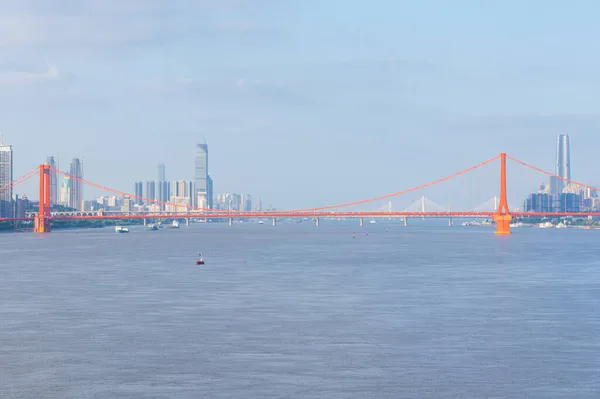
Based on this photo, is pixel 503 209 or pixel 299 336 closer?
pixel 299 336

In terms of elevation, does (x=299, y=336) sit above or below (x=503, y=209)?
below

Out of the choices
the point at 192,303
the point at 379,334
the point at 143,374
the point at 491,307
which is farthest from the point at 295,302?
the point at 143,374

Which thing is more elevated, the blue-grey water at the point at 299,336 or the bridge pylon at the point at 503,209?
the bridge pylon at the point at 503,209

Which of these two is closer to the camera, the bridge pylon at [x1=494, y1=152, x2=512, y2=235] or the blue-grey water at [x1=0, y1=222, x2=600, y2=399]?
the blue-grey water at [x1=0, y1=222, x2=600, y2=399]

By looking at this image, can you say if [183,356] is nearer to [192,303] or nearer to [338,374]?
[338,374]

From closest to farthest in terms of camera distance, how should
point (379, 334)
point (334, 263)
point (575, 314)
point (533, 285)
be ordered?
point (379, 334), point (575, 314), point (533, 285), point (334, 263)

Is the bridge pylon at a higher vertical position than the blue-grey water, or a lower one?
higher

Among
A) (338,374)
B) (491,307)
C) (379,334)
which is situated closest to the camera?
(338,374)

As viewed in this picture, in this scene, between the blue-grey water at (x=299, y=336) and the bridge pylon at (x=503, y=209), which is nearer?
the blue-grey water at (x=299, y=336)
